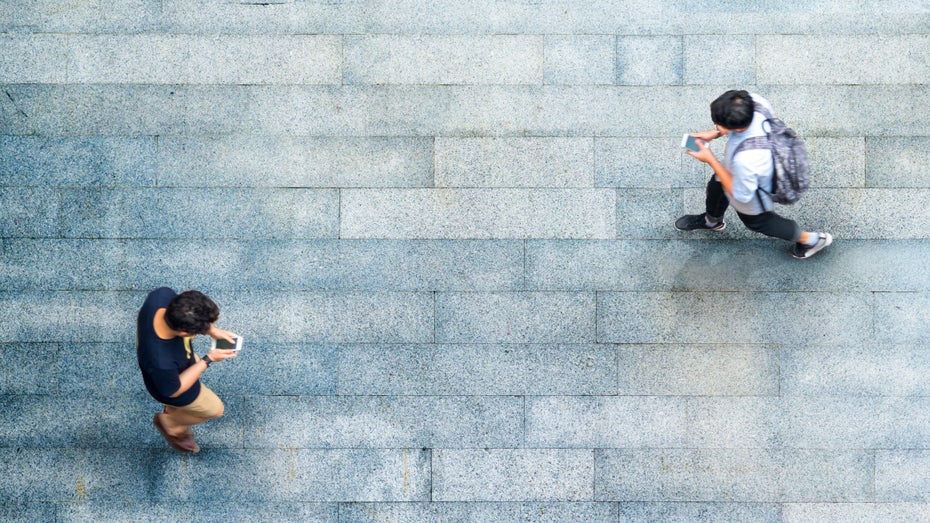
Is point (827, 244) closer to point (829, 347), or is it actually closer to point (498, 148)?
point (829, 347)

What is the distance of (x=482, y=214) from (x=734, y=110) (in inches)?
95.1

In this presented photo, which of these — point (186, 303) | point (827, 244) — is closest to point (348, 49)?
point (186, 303)

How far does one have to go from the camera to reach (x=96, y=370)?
638 cm

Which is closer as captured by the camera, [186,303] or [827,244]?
[186,303]

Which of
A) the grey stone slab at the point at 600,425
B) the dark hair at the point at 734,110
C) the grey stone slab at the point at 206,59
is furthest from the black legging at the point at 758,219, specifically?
the grey stone slab at the point at 206,59

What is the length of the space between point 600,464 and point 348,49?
15.0ft

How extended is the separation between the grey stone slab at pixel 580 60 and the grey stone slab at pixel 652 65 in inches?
3.7

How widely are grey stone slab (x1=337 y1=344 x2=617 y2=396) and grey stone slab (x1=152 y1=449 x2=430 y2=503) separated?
2.03 feet

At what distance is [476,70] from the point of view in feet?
21.4

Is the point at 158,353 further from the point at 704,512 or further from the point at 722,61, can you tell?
the point at 722,61

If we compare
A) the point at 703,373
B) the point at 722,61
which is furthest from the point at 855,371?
the point at 722,61

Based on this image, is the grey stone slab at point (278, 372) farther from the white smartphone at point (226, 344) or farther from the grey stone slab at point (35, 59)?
the grey stone slab at point (35, 59)

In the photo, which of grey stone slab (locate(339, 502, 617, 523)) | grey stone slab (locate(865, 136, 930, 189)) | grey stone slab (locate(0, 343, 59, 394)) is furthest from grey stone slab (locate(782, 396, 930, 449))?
grey stone slab (locate(0, 343, 59, 394))

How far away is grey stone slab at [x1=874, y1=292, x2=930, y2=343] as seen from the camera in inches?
250
